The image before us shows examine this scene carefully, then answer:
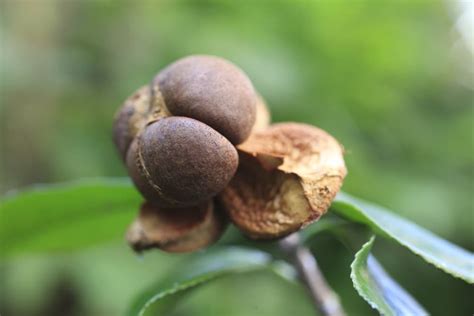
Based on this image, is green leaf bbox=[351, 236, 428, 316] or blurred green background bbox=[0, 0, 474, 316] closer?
green leaf bbox=[351, 236, 428, 316]

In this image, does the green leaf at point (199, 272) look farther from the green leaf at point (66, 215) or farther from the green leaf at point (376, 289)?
the green leaf at point (376, 289)

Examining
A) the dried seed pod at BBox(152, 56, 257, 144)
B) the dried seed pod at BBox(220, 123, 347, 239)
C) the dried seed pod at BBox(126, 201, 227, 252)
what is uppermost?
the dried seed pod at BBox(152, 56, 257, 144)

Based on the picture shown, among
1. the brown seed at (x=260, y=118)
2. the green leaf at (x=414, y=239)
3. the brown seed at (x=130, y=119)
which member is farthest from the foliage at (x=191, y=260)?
the brown seed at (x=130, y=119)

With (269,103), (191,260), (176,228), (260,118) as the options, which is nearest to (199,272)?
(191,260)

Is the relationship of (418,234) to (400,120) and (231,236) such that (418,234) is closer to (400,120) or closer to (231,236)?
(231,236)

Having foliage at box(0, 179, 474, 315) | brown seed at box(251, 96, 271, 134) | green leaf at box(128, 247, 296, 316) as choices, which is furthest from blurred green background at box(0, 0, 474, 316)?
brown seed at box(251, 96, 271, 134)

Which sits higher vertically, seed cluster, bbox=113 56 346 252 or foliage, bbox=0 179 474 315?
seed cluster, bbox=113 56 346 252

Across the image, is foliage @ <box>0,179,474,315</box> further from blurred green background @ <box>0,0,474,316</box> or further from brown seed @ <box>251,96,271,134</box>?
blurred green background @ <box>0,0,474,316</box>

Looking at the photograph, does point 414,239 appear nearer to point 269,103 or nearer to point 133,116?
point 133,116
